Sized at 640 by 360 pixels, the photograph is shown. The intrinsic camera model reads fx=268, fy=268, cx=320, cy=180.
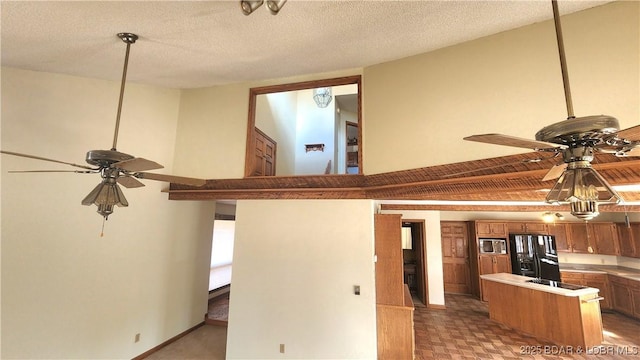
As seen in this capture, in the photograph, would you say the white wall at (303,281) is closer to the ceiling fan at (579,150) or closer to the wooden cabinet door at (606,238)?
the ceiling fan at (579,150)

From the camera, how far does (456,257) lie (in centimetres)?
706

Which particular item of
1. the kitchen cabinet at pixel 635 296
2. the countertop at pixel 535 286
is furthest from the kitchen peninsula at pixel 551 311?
the kitchen cabinet at pixel 635 296

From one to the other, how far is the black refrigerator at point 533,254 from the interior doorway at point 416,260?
7.08 ft

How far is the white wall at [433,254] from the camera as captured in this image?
6.02 m

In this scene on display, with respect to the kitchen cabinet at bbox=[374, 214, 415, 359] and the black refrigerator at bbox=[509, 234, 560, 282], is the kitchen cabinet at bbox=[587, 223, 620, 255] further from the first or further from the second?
the kitchen cabinet at bbox=[374, 214, 415, 359]

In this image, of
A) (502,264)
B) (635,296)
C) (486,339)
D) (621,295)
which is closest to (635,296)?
(635,296)

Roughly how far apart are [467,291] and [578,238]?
2755 millimetres

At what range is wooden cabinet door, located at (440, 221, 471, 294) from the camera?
275 inches

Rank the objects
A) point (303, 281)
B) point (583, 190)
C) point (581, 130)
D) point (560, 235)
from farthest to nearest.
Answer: point (560, 235)
point (303, 281)
point (583, 190)
point (581, 130)

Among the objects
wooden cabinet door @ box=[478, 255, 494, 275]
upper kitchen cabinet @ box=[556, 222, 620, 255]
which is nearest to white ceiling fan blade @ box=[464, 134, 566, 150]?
wooden cabinet door @ box=[478, 255, 494, 275]

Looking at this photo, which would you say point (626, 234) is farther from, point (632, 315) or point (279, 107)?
point (279, 107)

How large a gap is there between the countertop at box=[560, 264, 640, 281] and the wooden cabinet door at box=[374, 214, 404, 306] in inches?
206

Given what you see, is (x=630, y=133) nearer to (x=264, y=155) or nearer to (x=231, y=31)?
(x=231, y=31)

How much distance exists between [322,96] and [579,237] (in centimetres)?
676
